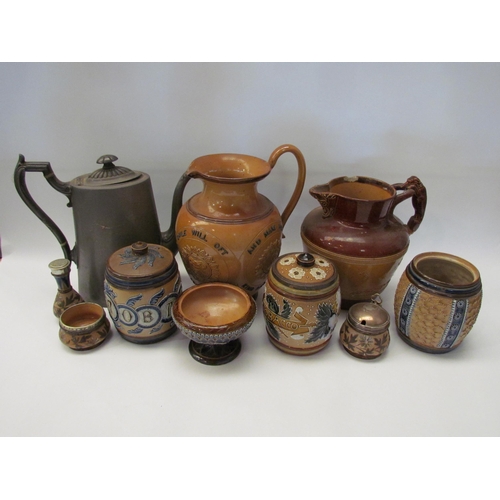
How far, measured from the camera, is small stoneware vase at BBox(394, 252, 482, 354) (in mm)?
1013

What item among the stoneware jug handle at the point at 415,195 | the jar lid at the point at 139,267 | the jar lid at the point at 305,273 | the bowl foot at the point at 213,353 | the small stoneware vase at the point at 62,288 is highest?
the stoneware jug handle at the point at 415,195

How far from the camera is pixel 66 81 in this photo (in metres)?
1.36

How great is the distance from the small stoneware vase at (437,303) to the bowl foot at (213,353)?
1.63 ft

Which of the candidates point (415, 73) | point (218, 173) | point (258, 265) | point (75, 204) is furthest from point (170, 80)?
point (415, 73)

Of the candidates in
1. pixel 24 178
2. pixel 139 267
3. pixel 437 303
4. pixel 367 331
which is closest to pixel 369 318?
pixel 367 331

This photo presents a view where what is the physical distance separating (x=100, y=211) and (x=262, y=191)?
0.64 meters

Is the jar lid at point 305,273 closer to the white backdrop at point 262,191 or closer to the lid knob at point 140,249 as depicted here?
the white backdrop at point 262,191

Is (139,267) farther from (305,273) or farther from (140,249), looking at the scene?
(305,273)

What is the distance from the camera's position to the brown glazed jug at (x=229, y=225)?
114 centimetres

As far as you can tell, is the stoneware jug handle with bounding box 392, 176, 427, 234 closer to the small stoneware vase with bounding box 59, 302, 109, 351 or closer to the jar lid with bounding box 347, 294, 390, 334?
the jar lid with bounding box 347, 294, 390, 334

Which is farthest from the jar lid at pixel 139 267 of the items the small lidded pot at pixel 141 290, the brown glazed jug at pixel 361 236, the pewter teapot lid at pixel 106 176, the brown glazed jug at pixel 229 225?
the brown glazed jug at pixel 361 236

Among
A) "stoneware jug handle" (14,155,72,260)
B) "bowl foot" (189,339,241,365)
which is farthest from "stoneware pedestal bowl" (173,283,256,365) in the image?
"stoneware jug handle" (14,155,72,260)

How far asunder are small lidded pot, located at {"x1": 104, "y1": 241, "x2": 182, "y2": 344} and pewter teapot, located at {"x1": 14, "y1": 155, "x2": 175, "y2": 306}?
4.5 inches

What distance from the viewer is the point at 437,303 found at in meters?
1.02
